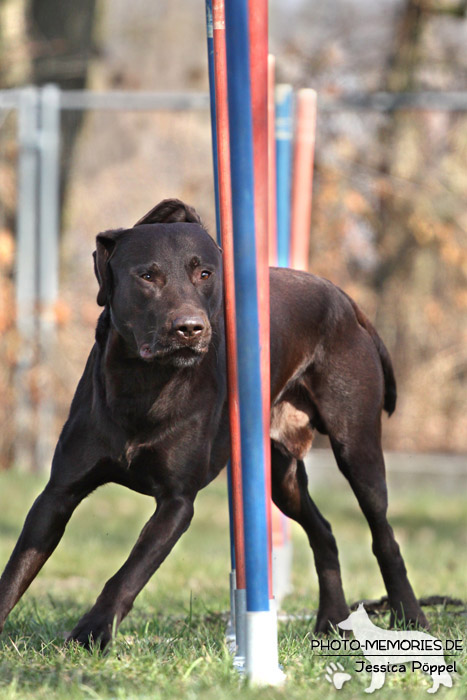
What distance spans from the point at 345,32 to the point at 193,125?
226 centimetres

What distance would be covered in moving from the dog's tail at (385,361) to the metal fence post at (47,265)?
17.3 feet

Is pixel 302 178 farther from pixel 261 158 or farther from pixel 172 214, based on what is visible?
pixel 261 158

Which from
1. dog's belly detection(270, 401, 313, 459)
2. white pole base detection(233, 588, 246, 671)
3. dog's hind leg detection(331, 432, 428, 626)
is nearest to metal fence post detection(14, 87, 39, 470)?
dog's belly detection(270, 401, 313, 459)

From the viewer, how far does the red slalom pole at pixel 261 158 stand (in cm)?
289

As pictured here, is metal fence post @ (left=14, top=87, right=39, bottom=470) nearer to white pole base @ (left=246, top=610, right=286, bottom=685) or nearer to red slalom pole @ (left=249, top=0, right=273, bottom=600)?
red slalom pole @ (left=249, top=0, right=273, bottom=600)

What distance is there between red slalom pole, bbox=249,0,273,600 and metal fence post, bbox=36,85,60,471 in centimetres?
644

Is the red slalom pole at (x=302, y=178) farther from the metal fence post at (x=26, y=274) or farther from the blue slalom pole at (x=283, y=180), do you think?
the metal fence post at (x=26, y=274)

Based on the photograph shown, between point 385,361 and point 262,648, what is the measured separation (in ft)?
5.74

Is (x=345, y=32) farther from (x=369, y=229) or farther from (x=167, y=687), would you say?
(x=167, y=687)

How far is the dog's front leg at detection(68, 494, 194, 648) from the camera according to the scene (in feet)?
10.0

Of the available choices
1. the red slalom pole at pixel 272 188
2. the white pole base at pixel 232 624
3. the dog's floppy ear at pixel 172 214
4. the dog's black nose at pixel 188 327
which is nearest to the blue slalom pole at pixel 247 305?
the dog's black nose at pixel 188 327

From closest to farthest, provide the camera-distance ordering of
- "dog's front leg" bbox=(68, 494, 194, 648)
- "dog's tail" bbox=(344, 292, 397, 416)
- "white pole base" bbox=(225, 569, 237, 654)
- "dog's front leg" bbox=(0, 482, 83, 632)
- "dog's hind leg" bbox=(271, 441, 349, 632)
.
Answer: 1. "dog's front leg" bbox=(68, 494, 194, 648)
2. "dog's front leg" bbox=(0, 482, 83, 632)
3. "white pole base" bbox=(225, 569, 237, 654)
4. "dog's hind leg" bbox=(271, 441, 349, 632)
5. "dog's tail" bbox=(344, 292, 397, 416)

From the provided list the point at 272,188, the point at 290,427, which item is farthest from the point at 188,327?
the point at 272,188

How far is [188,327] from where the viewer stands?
10.2ft
